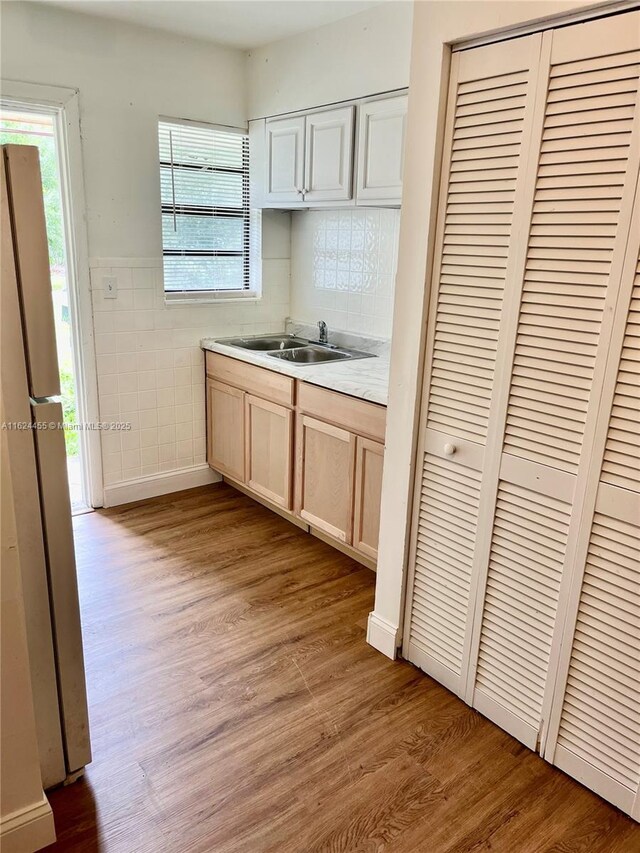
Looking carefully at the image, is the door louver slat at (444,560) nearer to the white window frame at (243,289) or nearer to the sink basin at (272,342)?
the sink basin at (272,342)

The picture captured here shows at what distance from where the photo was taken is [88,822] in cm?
167

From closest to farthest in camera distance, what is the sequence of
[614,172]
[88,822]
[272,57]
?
[614,172]
[88,822]
[272,57]

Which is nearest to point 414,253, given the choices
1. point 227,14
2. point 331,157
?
point 331,157

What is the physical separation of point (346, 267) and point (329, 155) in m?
0.67

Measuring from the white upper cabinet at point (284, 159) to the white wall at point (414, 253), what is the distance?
140 cm

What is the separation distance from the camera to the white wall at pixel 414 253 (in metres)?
1.74

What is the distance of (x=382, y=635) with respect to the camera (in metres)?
2.39

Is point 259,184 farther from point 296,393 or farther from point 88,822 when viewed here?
point 88,822

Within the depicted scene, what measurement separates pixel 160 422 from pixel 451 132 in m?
2.44

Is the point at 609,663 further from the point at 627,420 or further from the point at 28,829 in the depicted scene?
the point at 28,829

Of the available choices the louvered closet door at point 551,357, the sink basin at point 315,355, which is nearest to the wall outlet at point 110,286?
→ the sink basin at point 315,355

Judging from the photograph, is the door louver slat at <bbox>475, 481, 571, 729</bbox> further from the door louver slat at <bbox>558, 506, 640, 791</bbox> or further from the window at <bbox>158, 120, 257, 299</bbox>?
the window at <bbox>158, 120, 257, 299</bbox>

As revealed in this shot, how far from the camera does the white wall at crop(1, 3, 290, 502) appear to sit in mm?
2979

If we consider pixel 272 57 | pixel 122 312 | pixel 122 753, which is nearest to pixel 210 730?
pixel 122 753
